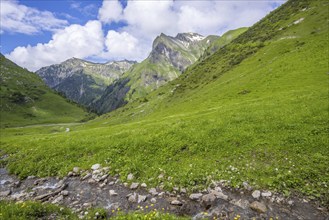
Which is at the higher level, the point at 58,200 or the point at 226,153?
the point at 226,153

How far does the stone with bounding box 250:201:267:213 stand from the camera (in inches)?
515

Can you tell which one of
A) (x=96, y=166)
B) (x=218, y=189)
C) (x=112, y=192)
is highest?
(x=96, y=166)

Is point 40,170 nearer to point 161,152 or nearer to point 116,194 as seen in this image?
point 116,194

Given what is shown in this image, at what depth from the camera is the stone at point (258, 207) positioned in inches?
515

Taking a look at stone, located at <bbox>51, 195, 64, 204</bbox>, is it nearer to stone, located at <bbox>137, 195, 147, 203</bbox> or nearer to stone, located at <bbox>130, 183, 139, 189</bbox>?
stone, located at <bbox>130, 183, 139, 189</bbox>

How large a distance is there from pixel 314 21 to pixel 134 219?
11549 cm

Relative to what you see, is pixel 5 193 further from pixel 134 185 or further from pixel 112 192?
pixel 134 185

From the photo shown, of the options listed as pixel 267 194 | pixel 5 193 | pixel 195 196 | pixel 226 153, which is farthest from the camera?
pixel 226 153

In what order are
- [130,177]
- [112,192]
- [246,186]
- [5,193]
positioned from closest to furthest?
[246,186]
[112,192]
[130,177]
[5,193]

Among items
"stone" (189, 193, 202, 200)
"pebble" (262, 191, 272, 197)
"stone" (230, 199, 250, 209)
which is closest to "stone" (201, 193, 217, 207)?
"stone" (189, 193, 202, 200)

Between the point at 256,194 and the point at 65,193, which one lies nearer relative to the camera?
the point at 256,194

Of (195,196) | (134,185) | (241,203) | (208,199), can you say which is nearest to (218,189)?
(208,199)

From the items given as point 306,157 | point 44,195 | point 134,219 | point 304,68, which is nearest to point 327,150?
point 306,157

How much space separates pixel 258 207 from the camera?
13.3 m
